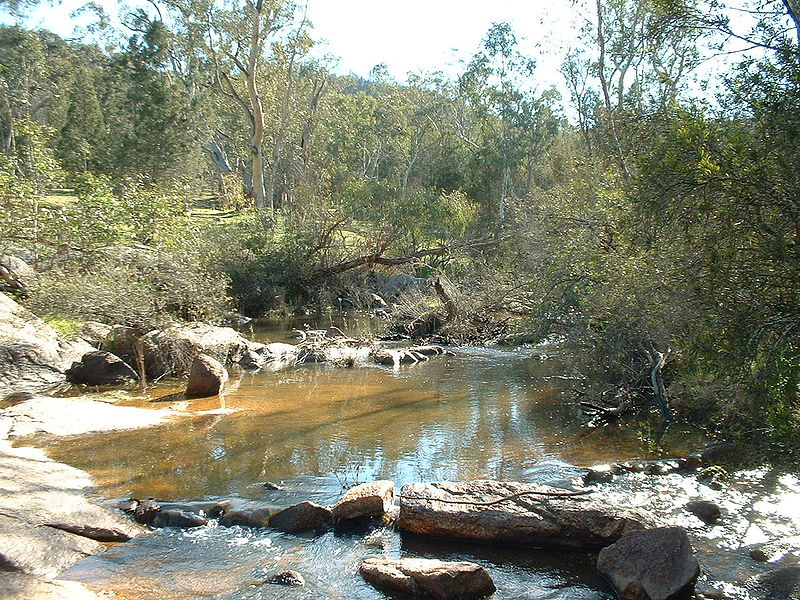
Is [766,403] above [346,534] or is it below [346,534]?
above

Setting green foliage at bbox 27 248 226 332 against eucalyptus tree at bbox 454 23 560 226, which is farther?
eucalyptus tree at bbox 454 23 560 226

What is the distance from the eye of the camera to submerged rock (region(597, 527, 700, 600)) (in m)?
5.53

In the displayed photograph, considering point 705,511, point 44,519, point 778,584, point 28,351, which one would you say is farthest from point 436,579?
point 28,351

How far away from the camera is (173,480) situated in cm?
860

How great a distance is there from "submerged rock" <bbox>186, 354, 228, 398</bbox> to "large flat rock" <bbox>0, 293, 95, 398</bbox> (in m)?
2.82

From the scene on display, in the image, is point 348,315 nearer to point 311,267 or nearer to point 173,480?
point 311,267

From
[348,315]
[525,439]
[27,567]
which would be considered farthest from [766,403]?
[348,315]

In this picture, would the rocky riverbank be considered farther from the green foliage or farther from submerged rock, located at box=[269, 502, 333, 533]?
the green foliage

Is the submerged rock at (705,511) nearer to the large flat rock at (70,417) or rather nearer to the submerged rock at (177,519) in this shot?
the submerged rock at (177,519)

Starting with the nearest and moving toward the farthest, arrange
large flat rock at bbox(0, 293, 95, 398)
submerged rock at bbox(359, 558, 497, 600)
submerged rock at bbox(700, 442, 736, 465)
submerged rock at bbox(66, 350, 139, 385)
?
1. submerged rock at bbox(359, 558, 497, 600)
2. submerged rock at bbox(700, 442, 736, 465)
3. large flat rock at bbox(0, 293, 95, 398)
4. submerged rock at bbox(66, 350, 139, 385)

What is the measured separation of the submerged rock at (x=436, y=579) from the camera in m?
5.58

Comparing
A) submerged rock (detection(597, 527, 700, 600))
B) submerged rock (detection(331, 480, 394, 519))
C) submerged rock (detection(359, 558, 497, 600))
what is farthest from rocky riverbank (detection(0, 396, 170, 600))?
submerged rock (detection(597, 527, 700, 600))

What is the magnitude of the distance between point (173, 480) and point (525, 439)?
191 inches

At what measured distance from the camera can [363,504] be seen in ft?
23.9
